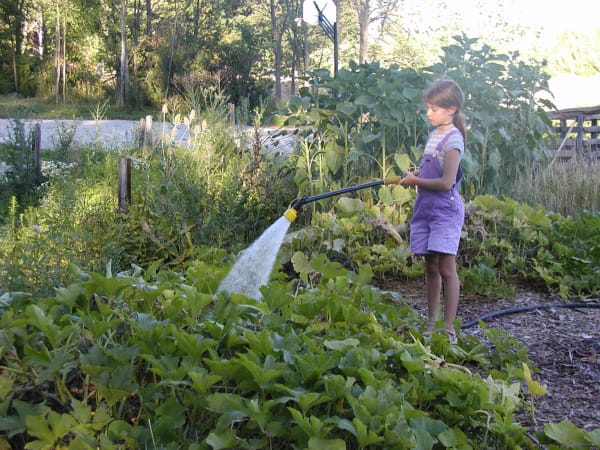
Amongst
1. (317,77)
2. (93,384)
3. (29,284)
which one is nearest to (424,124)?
(317,77)

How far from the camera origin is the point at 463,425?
2.04 m

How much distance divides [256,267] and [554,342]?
4.85 ft

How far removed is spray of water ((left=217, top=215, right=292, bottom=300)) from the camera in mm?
2729

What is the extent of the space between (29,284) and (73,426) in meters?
1.65

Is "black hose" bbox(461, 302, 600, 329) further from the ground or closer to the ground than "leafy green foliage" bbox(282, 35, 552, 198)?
closer to the ground

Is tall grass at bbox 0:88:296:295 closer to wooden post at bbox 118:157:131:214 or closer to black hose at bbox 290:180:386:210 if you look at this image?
wooden post at bbox 118:157:131:214

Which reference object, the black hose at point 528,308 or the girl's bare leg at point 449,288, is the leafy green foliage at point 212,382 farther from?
the black hose at point 528,308

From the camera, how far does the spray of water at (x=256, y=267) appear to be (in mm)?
2729

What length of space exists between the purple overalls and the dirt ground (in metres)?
0.53

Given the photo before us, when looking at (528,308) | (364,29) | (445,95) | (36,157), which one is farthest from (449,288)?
(364,29)

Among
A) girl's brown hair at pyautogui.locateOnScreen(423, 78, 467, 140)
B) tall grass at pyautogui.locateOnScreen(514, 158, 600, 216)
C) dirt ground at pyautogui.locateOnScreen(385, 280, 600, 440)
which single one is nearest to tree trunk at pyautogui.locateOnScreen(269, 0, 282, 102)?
tall grass at pyautogui.locateOnScreen(514, 158, 600, 216)

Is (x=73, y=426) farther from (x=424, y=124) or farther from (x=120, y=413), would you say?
(x=424, y=124)

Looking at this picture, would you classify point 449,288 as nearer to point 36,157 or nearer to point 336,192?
point 336,192

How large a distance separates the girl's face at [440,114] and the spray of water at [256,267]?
922mm
